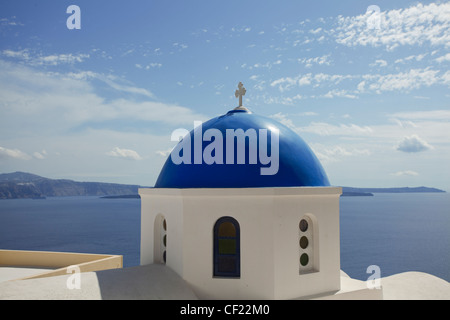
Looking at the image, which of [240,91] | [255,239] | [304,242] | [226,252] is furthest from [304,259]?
[240,91]

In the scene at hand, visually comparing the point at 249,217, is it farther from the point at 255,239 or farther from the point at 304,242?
the point at 304,242

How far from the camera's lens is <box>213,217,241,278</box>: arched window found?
8656 millimetres

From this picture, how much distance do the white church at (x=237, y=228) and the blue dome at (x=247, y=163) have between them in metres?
0.03

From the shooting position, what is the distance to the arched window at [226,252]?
866 centimetres

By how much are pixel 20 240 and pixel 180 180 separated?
2950 inches

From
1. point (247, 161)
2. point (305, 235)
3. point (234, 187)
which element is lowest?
point (305, 235)

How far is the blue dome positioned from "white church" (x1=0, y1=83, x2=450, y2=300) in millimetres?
27

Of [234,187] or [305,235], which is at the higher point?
[234,187]

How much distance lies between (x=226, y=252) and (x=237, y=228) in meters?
1.07

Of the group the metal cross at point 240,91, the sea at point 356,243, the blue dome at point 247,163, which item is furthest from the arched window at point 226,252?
the sea at point 356,243
